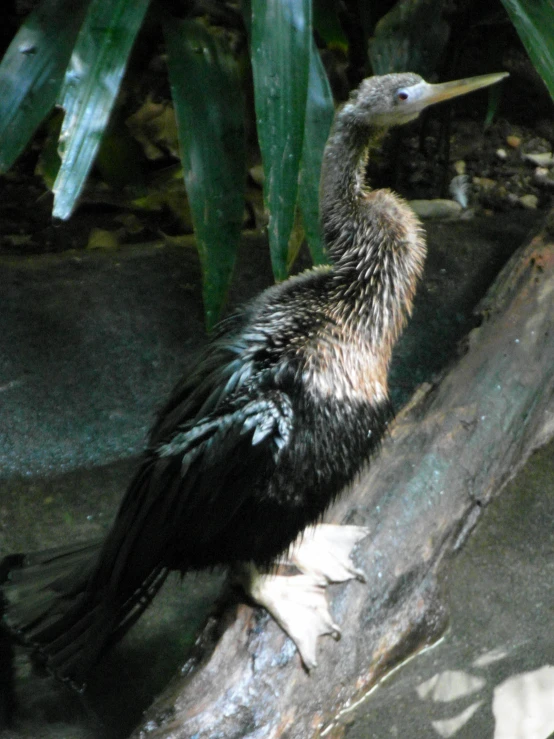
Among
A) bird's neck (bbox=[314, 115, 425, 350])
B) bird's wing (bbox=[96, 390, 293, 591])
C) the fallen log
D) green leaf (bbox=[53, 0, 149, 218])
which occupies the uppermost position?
green leaf (bbox=[53, 0, 149, 218])

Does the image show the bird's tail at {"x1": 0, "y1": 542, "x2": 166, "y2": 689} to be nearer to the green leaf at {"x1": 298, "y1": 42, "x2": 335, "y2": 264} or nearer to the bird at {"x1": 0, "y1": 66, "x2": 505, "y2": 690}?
the bird at {"x1": 0, "y1": 66, "x2": 505, "y2": 690}

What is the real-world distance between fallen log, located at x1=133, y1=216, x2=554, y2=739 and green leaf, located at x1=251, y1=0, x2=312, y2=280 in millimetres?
661

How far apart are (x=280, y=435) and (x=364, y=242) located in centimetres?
54

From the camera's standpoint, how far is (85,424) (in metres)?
2.98

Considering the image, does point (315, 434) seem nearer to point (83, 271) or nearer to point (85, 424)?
point (85, 424)

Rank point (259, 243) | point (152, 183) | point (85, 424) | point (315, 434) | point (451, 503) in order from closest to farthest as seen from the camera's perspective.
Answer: point (315, 434)
point (451, 503)
point (85, 424)
point (259, 243)
point (152, 183)

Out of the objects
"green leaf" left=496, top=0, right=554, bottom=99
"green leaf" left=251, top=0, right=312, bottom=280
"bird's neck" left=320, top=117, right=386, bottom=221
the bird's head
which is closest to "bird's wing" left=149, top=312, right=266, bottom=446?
"green leaf" left=251, top=0, right=312, bottom=280

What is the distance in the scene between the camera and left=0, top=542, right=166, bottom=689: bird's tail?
217 cm

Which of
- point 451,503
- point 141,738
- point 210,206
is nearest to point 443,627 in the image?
point 451,503

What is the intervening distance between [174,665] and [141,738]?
0.51m

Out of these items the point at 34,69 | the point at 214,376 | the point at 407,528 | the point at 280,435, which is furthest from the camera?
the point at 34,69

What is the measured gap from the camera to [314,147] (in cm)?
250

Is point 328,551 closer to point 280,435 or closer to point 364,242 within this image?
point 280,435

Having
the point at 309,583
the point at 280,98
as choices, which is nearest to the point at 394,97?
the point at 280,98
